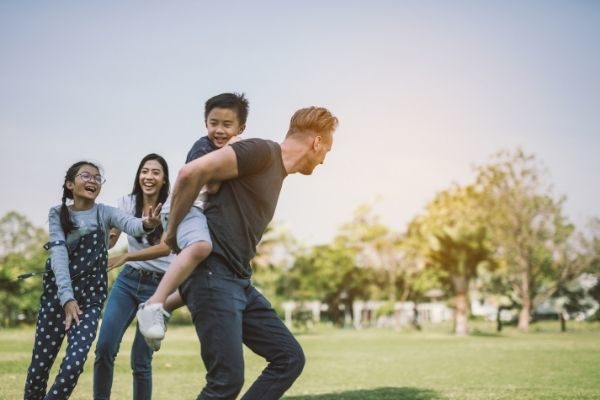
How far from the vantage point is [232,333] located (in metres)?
3.90

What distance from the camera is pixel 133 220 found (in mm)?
5562

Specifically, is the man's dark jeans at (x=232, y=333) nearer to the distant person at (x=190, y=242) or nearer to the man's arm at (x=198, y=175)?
the distant person at (x=190, y=242)

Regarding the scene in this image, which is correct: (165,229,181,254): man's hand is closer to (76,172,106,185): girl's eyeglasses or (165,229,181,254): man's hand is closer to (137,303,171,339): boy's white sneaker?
(137,303,171,339): boy's white sneaker

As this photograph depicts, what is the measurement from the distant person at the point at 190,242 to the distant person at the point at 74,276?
968 mm

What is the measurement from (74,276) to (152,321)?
183cm

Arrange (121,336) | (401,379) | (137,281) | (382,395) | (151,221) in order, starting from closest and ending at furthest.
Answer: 1. (151,221)
2. (121,336)
3. (137,281)
4. (382,395)
5. (401,379)

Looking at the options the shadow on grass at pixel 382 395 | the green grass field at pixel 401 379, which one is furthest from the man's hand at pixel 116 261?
the shadow on grass at pixel 382 395

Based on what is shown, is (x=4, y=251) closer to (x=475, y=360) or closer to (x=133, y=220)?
(x=475, y=360)

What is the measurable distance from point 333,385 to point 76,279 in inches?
240

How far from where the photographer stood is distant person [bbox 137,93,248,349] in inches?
151

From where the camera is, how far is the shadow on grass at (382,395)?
8.64 m

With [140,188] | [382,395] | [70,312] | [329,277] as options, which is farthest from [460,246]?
[70,312]

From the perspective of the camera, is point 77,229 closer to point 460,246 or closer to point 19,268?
point 460,246

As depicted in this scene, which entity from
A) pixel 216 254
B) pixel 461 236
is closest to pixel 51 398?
pixel 216 254
